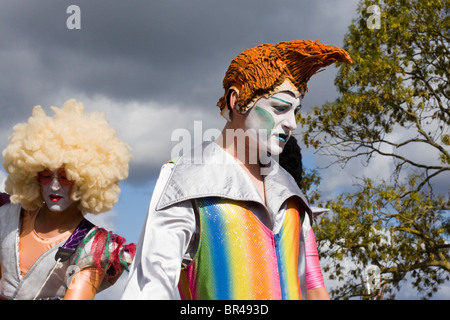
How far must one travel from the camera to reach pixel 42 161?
3.96 m

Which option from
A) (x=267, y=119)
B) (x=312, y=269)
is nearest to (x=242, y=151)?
(x=267, y=119)

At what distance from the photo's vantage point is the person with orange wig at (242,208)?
2.76 meters

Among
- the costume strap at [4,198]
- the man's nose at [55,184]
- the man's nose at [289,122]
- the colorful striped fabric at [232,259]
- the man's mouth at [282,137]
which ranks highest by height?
the costume strap at [4,198]

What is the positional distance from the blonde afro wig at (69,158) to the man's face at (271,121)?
1395 millimetres

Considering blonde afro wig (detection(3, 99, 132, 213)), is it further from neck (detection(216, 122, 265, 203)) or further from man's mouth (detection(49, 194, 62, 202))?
neck (detection(216, 122, 265, 203))

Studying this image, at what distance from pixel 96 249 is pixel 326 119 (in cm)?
741

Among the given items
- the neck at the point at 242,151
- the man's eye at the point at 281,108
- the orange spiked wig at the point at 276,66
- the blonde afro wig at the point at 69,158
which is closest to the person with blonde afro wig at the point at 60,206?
the blonde afro wig at the point at 69,158

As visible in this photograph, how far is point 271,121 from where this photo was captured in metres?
3.06

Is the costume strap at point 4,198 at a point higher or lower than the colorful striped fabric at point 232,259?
higher

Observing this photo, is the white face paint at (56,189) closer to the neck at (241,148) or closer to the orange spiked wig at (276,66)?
the neck at (241,148)

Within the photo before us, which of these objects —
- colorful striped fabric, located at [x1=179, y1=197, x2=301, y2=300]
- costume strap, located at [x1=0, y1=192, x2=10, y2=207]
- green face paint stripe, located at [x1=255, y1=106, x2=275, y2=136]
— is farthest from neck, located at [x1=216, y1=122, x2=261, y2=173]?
costume strap, located at [x1=0, y1=192, x2=10, y2=207]

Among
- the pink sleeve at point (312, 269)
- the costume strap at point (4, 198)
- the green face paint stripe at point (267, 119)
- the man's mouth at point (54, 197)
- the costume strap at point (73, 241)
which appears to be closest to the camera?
the green face paint stripe at point (267, 119)

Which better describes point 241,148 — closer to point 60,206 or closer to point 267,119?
point 267,119
